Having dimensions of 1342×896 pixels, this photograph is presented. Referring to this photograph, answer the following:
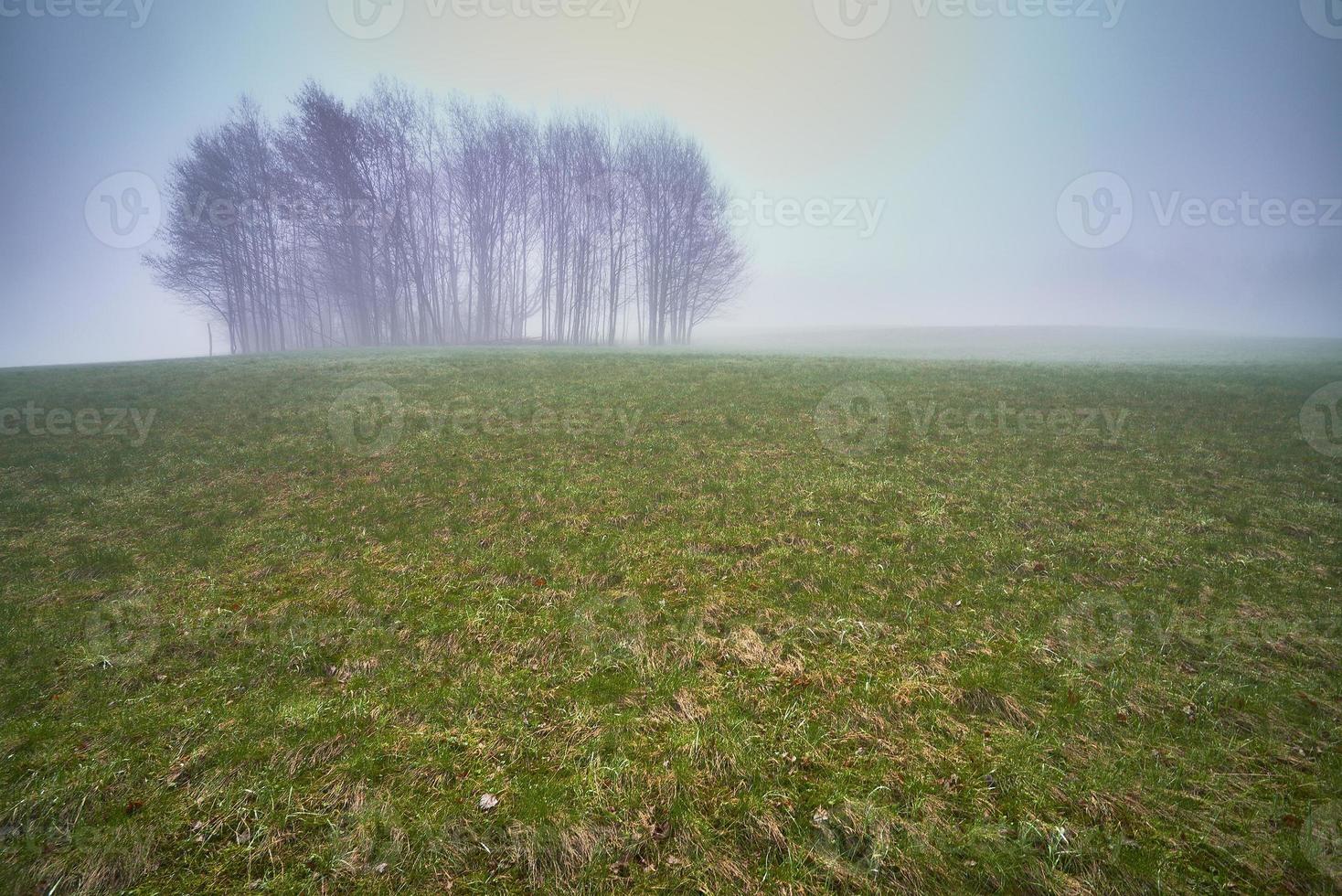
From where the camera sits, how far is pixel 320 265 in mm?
54719

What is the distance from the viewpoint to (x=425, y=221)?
52.6 meters

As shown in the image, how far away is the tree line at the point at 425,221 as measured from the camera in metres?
46.3

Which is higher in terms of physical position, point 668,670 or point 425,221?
point 425,221

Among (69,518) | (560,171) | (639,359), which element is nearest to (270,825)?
(69,518)

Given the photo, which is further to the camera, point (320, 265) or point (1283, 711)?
point (320, 265)

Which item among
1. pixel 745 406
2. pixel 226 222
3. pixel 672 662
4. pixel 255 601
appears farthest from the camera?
pixel 226 222

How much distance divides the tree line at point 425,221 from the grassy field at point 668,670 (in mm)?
42040

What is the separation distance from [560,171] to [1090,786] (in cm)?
6043

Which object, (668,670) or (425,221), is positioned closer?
(668,670)

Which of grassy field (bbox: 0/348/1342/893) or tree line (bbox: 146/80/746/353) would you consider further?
tree line (bbox: 146/80/746/353)

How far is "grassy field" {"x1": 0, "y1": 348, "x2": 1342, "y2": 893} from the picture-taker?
3967mm

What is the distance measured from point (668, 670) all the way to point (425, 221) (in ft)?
196

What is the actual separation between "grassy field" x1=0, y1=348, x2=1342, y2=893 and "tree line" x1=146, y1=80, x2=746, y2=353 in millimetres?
42040

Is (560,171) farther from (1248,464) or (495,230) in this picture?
(1248,464)
